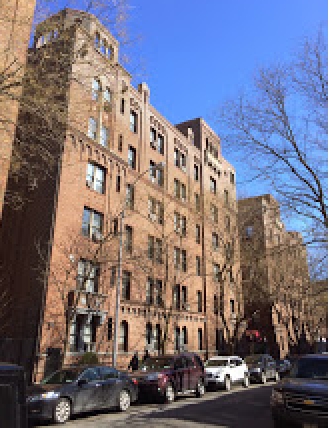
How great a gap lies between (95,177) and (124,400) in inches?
617

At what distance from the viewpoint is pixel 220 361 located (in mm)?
20359

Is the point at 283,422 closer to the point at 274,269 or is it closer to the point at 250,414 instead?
the point at 250,414

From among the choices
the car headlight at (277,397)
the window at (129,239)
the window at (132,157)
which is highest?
the window at (132,157)

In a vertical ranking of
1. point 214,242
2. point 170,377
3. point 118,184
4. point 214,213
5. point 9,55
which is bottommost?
point 170,377

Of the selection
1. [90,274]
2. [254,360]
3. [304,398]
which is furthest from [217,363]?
[304,398]

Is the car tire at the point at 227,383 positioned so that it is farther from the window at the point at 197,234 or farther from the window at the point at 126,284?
the window at the point at 197,234

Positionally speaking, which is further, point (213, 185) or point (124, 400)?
point (213, 185)

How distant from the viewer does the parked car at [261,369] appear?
930 inches

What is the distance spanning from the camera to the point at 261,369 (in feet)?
78.4

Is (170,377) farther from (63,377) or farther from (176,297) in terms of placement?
(176,297)

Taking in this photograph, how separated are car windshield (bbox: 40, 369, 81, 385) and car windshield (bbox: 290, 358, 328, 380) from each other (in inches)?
263

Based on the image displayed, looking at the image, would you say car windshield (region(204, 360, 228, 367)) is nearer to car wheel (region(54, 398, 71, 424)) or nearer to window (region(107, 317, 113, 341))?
window (region(107, 317, 113, 341))

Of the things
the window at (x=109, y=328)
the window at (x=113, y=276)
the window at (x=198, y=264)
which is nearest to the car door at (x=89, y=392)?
the window at (x=109, y=328)

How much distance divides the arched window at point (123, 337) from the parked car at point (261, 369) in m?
8.25
